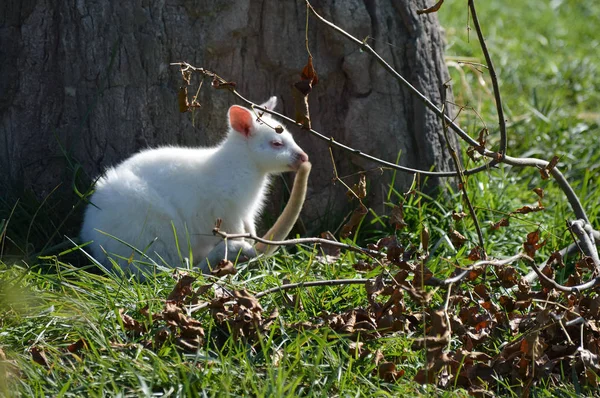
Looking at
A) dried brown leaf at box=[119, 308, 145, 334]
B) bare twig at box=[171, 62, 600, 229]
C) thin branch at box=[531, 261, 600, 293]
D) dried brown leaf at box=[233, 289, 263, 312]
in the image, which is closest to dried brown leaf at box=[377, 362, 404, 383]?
dried brown leaf at box=[233, 289, 263, 312]

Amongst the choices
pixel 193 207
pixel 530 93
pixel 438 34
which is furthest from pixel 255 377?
pixel 530 93

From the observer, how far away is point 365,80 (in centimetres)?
486

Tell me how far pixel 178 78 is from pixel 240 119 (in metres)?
0.48

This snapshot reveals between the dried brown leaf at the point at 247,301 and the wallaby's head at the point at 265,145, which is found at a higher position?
the wallaby's head at the point at 265,145

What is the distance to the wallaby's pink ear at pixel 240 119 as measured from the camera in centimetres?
447

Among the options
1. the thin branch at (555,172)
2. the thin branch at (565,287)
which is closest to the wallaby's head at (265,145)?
the thin branch at (555,172)

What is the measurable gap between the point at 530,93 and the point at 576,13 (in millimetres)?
3254

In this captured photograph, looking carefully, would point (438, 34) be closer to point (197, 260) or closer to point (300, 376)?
point (197, 260)

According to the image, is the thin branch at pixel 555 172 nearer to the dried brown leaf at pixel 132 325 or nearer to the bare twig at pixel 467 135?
the bare twig at pixel 467 135

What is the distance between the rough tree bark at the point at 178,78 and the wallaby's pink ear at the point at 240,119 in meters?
0.32

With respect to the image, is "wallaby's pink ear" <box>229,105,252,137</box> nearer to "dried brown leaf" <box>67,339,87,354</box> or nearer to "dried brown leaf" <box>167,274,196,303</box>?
"dried brown leaf" <box>167,274,196,303</box>

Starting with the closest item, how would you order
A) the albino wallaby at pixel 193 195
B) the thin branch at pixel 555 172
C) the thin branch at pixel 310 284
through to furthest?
the thin branch at pixel 310 284 < the thin branch at pixel 555 172 < the albino wallaby at pixel 193 195

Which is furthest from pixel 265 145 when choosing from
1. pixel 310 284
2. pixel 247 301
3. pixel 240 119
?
pixel 247 301

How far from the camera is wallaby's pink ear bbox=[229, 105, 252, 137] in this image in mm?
4473
